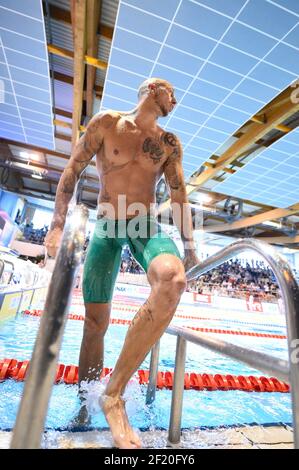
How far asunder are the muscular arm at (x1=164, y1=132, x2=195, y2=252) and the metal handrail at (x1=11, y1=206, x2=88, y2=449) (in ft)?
3.53

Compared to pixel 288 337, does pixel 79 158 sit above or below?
above

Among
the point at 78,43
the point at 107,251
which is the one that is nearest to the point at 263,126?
the point at 78,43

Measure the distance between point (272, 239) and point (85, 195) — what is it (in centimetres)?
1084

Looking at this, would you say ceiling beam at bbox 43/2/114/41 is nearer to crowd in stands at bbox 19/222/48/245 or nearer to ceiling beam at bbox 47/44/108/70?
ceiling beam at bbox 47/44/108/70

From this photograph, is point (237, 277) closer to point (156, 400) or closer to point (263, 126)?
point (263, 126)

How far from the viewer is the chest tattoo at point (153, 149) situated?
1.66 m

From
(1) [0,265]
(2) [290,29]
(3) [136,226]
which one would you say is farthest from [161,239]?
(2) [290,29]

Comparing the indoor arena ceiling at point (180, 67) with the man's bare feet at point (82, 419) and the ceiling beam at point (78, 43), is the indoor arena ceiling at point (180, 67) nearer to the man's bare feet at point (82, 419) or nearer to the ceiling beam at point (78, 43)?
the ceiling beam at point (78, 43)

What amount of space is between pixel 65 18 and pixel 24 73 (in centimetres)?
120

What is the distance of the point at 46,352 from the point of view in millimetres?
574

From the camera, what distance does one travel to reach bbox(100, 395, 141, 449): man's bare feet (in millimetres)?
913

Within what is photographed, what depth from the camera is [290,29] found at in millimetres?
3658

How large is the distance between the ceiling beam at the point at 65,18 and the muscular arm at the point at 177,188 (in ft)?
14.7

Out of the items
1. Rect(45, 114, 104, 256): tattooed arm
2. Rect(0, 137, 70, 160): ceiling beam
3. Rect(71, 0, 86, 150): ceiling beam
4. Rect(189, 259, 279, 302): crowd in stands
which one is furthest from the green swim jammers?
Rect(189, 259, 279, 302): crowd in stands
